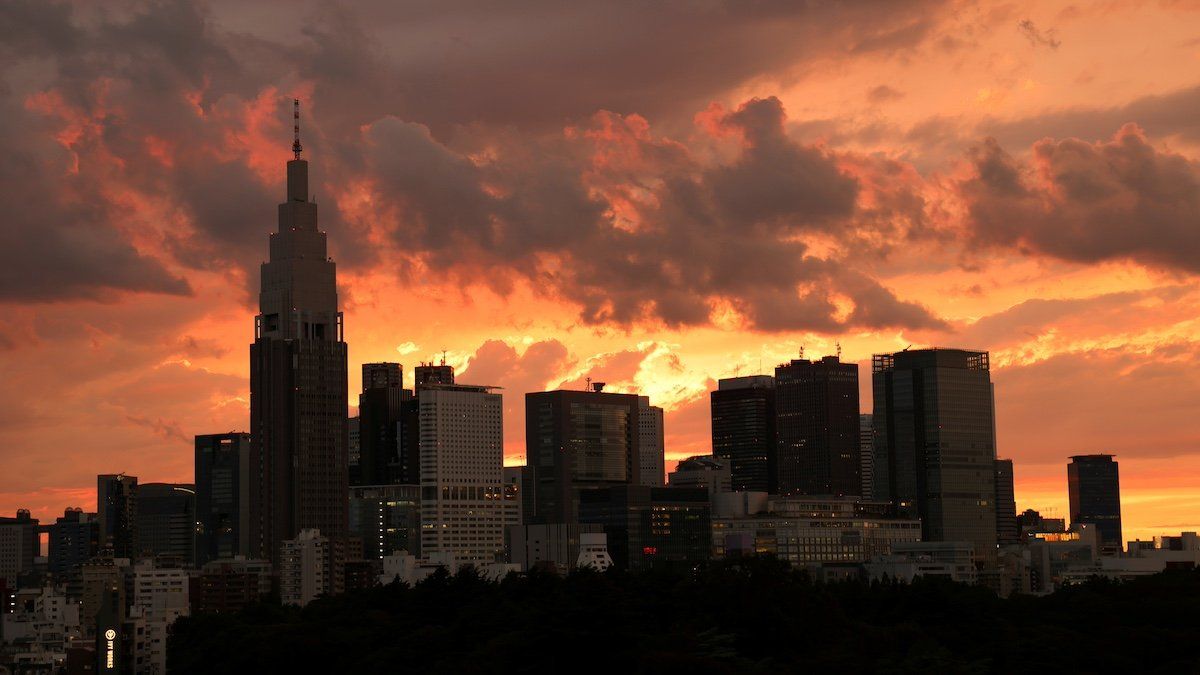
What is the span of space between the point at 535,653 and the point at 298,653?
32169 mm

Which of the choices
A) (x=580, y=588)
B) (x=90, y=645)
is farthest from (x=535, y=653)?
(x=90, y=645)

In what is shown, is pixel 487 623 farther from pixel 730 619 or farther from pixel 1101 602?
pixel 1101 602

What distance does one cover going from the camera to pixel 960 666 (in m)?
Result: 119

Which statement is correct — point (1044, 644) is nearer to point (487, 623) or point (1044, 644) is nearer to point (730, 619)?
point (730, 619)

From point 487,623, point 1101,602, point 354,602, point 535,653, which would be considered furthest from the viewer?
point 354,602

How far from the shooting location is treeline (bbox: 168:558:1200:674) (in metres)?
129

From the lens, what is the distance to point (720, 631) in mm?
139625

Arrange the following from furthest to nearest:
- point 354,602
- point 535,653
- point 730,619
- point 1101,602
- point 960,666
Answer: point 354,602 < point 1101,602 < point 730,619 < point 535,653 < point 960,666

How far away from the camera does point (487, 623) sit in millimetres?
154250

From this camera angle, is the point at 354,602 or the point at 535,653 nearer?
the point at 535,653

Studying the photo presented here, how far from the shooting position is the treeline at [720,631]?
128750mm

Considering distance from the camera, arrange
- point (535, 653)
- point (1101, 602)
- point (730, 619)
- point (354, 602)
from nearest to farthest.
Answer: point (535, 653)
point (730, 619)
point (1101, 602)
point (354, 602)

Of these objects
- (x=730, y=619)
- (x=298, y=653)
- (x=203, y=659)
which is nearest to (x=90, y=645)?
(x=203, y=659)

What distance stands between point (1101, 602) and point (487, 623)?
198 feet
